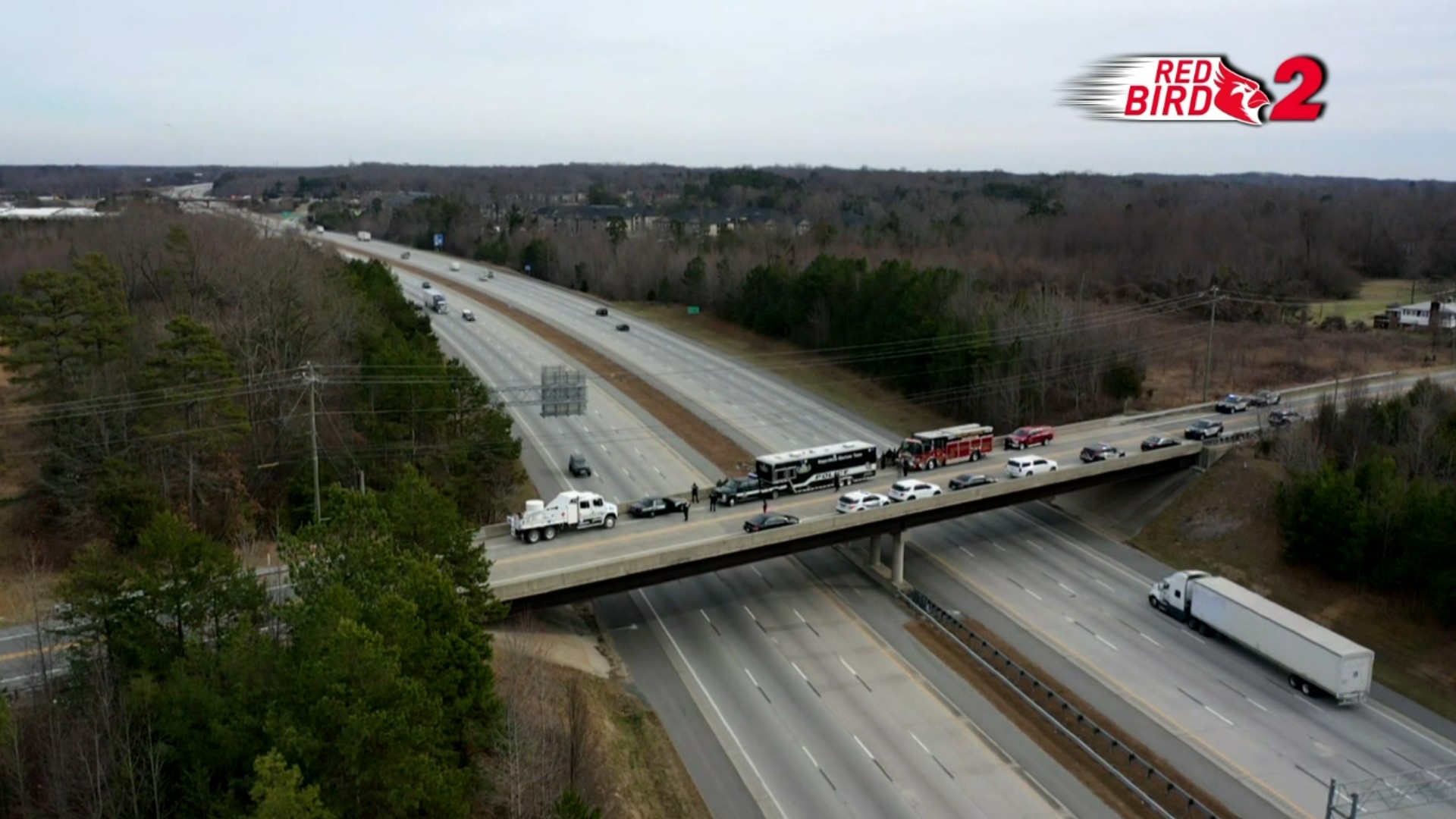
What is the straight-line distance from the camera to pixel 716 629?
38062mm

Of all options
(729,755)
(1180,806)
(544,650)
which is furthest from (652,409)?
(1180,806)

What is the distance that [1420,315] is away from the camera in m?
90.3

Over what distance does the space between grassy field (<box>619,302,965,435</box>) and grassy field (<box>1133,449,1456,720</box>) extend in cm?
2002

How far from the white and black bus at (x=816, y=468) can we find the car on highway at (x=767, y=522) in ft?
13.2

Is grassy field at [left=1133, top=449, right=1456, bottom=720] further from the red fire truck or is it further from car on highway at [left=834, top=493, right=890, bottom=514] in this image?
car on highway at [left=834, top=493, right=890, bottom=514]

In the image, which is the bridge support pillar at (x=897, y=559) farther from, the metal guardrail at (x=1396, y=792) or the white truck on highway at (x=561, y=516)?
the metal guardrail at (x=1396, y=792)

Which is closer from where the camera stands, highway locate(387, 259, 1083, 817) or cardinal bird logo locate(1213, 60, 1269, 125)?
highway locate(387, 259, 1083, 817)

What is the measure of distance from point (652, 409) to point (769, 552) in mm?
32010

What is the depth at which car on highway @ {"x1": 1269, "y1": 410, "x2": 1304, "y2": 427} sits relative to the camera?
5259 cm

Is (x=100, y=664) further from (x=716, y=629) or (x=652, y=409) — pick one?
(x=652, y=409)

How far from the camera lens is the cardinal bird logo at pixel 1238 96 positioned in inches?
1423

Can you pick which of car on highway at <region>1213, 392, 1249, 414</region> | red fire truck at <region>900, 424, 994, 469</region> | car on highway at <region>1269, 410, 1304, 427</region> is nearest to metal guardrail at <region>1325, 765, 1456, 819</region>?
red fire truck at <region>900, 424, 994, 469</region>

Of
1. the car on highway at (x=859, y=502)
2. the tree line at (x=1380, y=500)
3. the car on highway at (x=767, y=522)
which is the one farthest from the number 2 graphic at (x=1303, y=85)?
the car on highway at (x=767, y=522)

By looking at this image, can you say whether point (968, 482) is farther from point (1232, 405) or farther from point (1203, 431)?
point (1232, 405)
